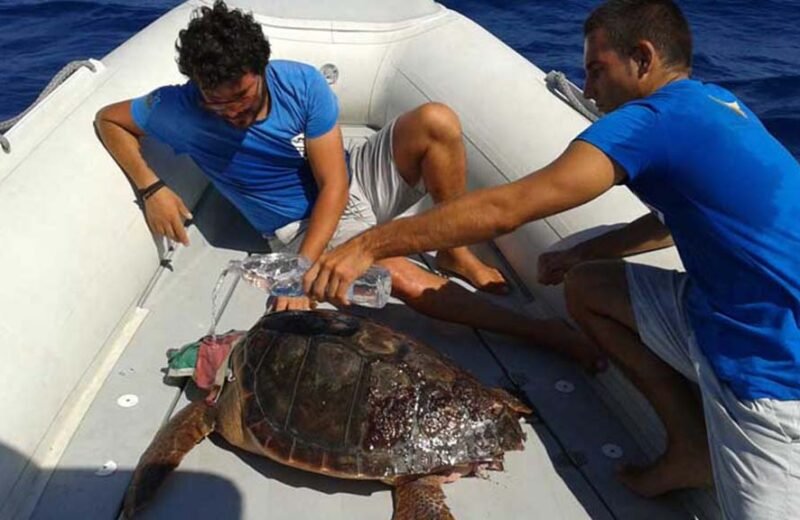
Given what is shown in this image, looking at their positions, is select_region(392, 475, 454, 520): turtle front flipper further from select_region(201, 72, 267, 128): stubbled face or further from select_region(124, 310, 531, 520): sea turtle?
select_region(201, 72, 267, 128): stubbled face

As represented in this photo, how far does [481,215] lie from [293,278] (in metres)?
0.90

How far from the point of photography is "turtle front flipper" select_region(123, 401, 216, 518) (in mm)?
2084

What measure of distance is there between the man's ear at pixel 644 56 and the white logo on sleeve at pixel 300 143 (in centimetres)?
120

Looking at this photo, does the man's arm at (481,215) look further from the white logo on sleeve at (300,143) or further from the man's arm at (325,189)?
the white logo on sleeve at (300,143)

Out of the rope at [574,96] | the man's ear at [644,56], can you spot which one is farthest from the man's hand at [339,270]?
the rope at [574,96]

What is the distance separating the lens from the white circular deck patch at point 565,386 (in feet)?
8.54

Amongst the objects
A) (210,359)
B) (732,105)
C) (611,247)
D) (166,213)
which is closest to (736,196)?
(732,105)

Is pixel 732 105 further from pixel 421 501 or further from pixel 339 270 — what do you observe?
pixel 421 501

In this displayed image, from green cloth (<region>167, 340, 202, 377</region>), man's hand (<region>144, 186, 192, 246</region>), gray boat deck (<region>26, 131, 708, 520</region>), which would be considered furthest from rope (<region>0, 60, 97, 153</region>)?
green cloth (<region>167, 340, 202, 377</region>)

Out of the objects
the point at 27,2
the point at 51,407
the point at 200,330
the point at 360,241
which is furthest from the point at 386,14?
the point at 27,2

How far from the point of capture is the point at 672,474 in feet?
6.97

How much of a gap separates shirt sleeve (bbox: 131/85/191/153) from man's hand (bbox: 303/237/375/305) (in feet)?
3.07

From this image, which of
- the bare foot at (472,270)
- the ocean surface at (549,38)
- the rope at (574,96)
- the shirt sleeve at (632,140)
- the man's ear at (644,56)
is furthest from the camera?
the ocean surface at (549,38)

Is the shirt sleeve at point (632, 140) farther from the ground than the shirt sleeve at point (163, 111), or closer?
farther from the ground
